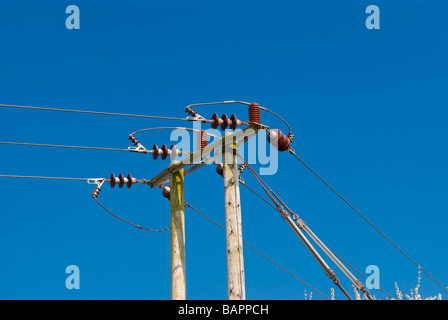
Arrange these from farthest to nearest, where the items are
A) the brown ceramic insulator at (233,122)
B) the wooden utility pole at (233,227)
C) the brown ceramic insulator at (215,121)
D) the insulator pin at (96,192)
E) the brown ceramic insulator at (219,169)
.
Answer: the insulator pin at (96,192) → the brown ceramic insulator at (219,169) → the brown ceramic insulator at (215,121) → the brown ceramic insulator at (233,122) → the wooden utility pole at (233,227)

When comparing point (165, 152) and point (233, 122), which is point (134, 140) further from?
point (233, 122)

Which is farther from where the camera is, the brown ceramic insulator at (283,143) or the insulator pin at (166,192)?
the insulator pin at (166,192)

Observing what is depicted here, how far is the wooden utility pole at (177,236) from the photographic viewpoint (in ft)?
44.0

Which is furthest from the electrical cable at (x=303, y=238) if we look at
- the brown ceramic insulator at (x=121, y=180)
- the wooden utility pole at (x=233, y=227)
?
the brown ceramic insulator at (x=121, y=180)

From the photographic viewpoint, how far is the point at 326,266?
1322 cm

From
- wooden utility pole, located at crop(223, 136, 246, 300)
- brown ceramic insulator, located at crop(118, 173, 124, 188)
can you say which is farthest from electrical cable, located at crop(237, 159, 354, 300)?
brown ceramic insulator, located at crop(118, 173, 124, 188)

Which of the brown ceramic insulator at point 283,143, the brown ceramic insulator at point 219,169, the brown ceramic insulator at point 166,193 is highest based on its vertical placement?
the brown ceramic insulator at point 283,143

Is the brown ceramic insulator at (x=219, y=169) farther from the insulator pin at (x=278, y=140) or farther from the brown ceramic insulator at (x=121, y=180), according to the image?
the brown ceramic insulator at (x=121, y=180)

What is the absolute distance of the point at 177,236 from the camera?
13820 millimetres

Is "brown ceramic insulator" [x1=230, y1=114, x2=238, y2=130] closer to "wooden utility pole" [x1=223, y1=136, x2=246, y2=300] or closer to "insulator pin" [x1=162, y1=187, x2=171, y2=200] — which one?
"wooden utility pole" [x1=223, y1=136, x2=246, y2=300]

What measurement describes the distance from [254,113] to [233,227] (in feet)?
6.49

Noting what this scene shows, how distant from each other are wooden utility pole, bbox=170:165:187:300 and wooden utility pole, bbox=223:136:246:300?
74.2 inches

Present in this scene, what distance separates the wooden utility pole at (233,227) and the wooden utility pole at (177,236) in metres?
1.88

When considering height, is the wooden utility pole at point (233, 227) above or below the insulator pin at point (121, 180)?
below
